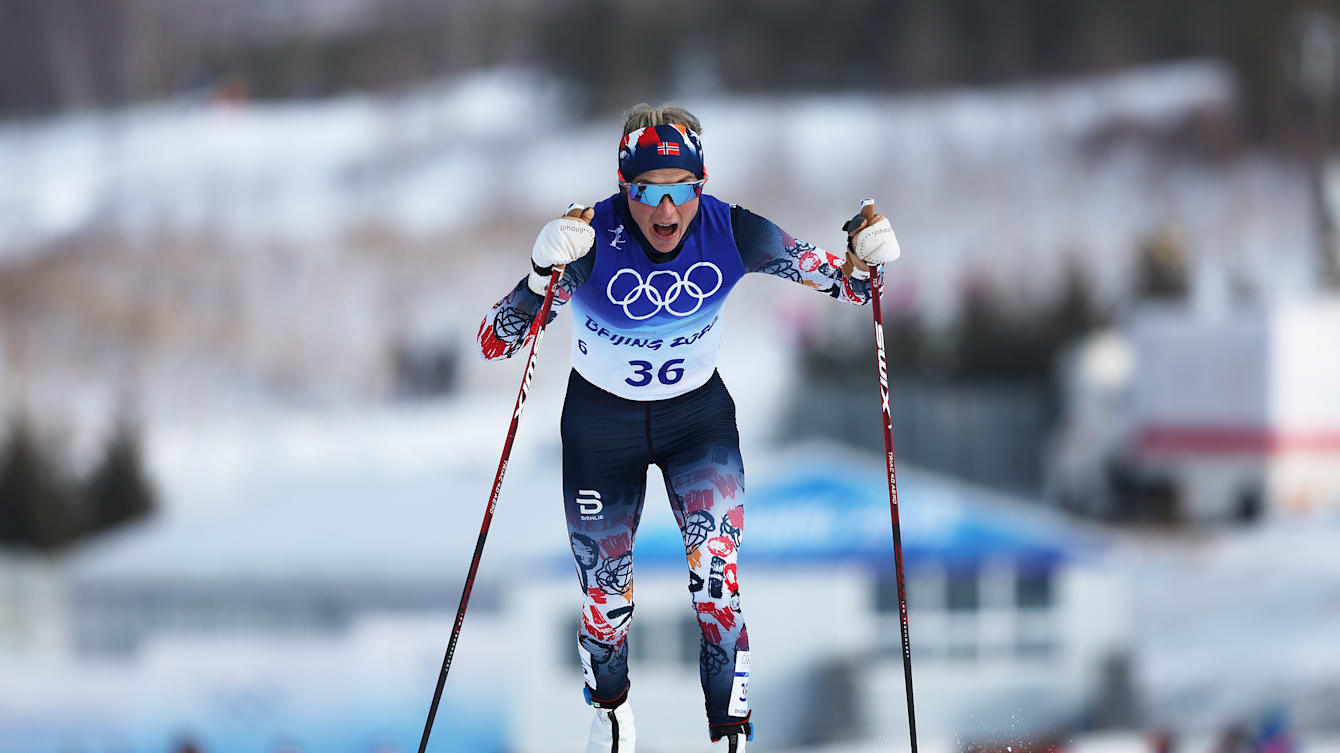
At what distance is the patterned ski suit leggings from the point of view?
4.29 meters

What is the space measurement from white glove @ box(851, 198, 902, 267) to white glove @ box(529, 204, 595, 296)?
30.5 inches

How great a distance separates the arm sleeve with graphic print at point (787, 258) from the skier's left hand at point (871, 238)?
12cm

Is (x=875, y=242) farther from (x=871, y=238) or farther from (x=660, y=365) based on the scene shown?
(x=660, y=365)

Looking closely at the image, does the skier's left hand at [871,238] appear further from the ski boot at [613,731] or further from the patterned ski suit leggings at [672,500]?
the ski boot at [613,731]

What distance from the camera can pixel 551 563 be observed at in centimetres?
1716

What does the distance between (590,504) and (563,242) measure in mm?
771

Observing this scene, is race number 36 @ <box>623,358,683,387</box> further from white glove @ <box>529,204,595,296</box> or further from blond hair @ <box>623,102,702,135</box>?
blond hair @ <box>623,102,702,135</box>

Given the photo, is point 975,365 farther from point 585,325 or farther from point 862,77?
point 585,325

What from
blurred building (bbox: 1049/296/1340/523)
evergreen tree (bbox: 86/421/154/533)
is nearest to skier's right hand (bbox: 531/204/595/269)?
blurred building (bbox: 1049/296/1340/523)

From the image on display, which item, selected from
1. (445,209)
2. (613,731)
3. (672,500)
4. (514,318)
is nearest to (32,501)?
(445,209)

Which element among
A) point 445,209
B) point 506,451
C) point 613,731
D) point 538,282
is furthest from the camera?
point 445,209

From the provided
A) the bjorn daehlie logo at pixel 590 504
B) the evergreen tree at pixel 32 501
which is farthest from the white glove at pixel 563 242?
the evergreen tree at pixel 32 501

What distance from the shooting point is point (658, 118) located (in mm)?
4312

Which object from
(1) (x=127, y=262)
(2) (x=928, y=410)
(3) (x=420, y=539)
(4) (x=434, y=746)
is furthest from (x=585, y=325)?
(1) (x=127, y=262)
